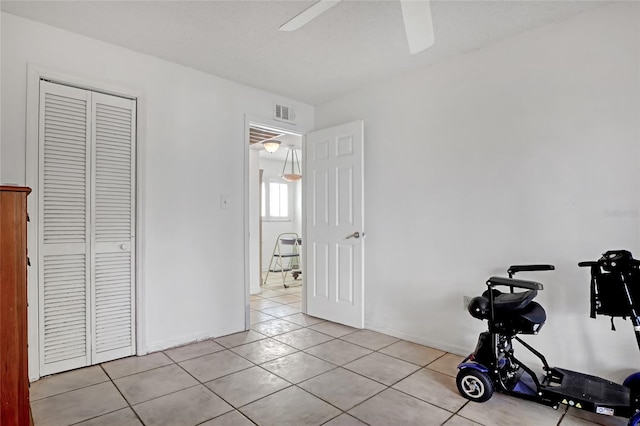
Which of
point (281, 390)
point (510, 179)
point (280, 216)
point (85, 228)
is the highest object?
point (510, 179)

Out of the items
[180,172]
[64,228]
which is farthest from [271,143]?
[64,228]

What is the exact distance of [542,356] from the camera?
208 centimetres

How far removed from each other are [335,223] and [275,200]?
14.8ft

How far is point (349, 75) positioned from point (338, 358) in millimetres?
2531

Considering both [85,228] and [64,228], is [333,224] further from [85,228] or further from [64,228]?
[64,228]

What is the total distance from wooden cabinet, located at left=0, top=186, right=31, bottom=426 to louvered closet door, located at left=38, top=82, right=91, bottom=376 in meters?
1.15

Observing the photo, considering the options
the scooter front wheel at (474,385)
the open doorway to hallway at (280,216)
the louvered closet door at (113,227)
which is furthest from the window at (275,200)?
the scooter front wheel at (474,385)

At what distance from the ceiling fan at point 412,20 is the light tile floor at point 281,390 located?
7.03 feet

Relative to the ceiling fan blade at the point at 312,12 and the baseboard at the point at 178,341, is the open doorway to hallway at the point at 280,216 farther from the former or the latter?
the ceiling fan blade at the point at 312,12

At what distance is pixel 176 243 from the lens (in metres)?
3.08

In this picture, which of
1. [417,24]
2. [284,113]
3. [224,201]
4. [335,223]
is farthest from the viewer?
[284,113]

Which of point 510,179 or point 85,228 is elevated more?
point 510,179

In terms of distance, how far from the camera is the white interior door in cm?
353

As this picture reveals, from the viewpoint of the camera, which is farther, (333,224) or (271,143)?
(271,143)
